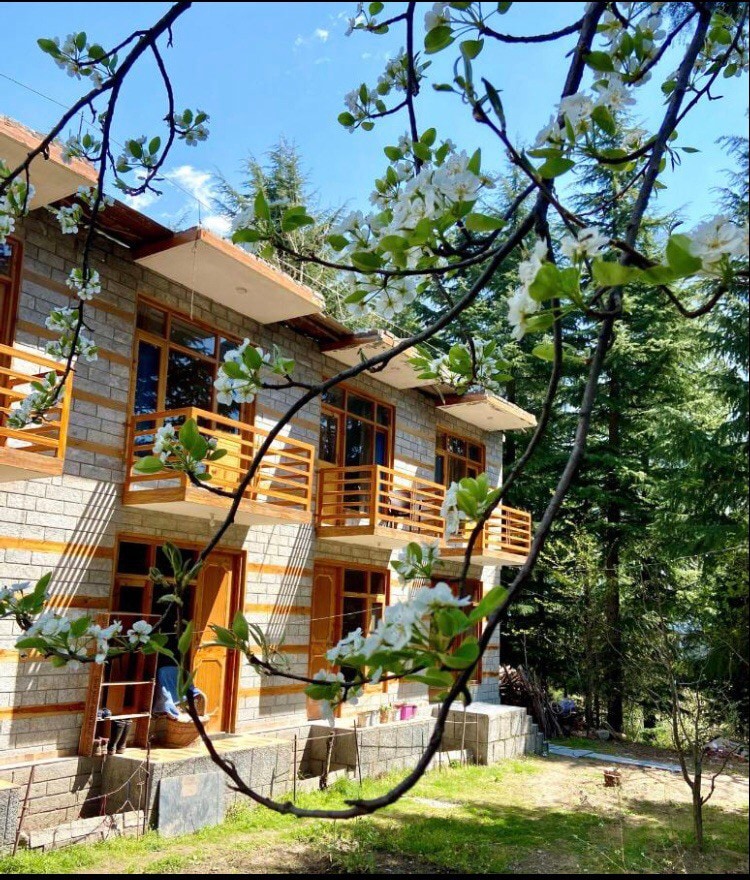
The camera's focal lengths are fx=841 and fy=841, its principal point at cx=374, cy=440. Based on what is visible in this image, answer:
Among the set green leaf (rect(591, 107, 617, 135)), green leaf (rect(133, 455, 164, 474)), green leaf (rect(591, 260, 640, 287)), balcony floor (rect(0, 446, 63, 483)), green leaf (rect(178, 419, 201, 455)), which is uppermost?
balcony floor (rect(0, 446, 63, 483))

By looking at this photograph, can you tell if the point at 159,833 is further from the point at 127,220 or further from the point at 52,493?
the point at 127,220

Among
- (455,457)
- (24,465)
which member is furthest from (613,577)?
(24,465)

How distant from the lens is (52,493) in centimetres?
817

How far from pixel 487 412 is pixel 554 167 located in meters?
13.9

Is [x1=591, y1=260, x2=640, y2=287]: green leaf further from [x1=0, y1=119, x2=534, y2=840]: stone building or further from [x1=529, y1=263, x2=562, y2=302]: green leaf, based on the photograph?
[x1=0, y1=119, x2=534, y2=840]: stone building

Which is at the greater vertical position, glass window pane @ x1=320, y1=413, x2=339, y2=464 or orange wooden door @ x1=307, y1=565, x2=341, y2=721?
glass window pane @ x1=320, y1=413, x2=339, y2=464

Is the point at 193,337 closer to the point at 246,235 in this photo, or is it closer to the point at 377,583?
the point at 377,583

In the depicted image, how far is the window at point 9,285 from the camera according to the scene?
7.88m

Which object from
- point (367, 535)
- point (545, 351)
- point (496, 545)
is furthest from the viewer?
point (496, 545)

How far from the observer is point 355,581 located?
42.0 ft

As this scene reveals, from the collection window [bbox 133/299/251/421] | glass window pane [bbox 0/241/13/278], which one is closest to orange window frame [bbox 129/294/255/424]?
window [bbox 133/299/251/421]

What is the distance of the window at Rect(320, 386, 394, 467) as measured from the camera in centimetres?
1245

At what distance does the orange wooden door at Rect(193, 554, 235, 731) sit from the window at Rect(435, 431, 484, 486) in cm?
561

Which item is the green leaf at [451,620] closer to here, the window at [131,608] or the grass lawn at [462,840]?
the grass lawn at [462,840]
